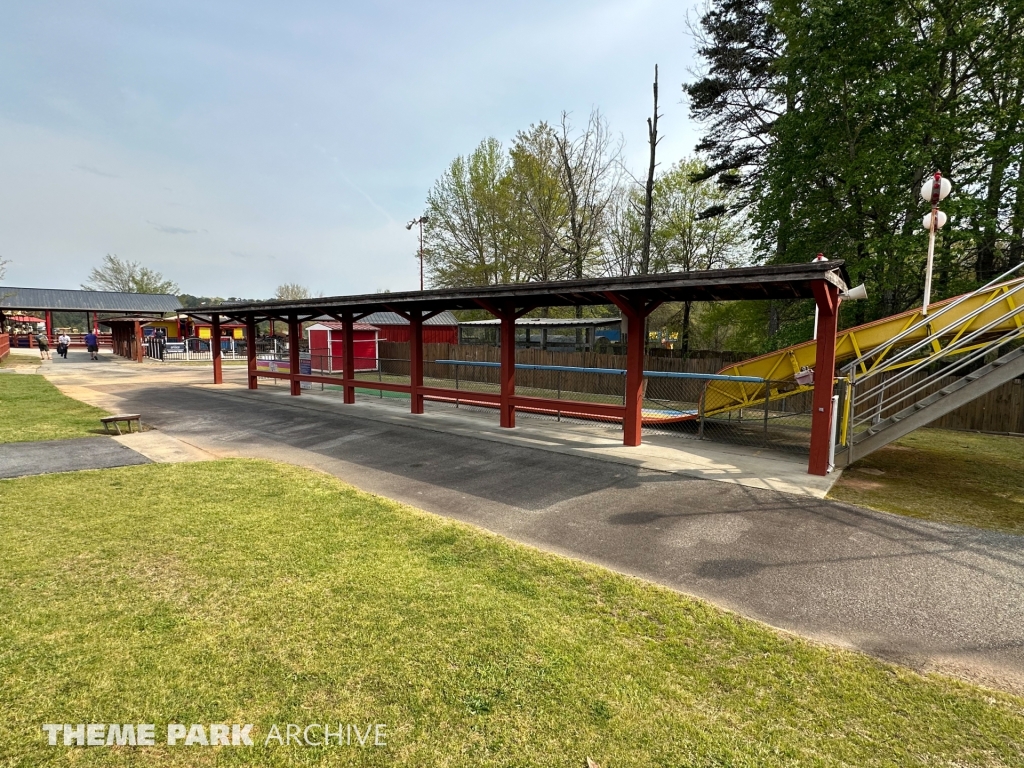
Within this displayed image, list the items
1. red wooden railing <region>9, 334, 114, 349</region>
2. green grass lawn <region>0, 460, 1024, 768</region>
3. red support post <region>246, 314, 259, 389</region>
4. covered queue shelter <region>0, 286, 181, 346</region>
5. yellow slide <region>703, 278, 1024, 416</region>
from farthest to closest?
red wooden railing <region>9, 334, 114, 349</region>, covered queue shelter <region>0, 286, 181, 346</region>, red support post <region>246, 314, 259, 389</region>, yellow slide <region>703, 278, 1024, 416</region>, green grass lawn <region>0, 460, 1024, 768</region>

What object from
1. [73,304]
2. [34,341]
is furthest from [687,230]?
[34,341]

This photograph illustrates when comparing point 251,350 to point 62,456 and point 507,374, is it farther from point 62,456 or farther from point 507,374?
point 507,374

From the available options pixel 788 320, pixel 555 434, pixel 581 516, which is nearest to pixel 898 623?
pixel 581 516

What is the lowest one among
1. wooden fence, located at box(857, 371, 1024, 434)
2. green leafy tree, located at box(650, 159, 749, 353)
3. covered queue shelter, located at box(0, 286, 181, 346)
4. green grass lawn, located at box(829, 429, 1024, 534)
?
green grass lawn, located at box(829, 429, 1024, 534)

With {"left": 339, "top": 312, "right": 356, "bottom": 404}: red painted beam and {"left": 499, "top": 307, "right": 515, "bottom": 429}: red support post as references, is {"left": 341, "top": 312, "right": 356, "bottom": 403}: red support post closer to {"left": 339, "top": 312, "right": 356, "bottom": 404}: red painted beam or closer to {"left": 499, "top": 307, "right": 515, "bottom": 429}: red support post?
{"left": 339, "top": 312, "right": 356, "bottom": 404}: red painted beam

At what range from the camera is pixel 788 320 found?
70.5 ft

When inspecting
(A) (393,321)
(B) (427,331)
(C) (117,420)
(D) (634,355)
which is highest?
(A) (393,321)

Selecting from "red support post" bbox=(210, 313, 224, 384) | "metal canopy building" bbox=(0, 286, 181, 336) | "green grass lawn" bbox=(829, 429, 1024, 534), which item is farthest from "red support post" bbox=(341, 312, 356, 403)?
"metal canopy building" bbox=(0, 286, 181, 336)

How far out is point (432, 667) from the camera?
3020mm

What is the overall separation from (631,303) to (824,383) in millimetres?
3382

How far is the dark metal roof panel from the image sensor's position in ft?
141

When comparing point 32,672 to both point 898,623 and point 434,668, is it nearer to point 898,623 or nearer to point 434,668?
point 434,668

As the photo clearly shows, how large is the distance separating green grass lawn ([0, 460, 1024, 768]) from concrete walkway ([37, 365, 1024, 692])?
0.43 m

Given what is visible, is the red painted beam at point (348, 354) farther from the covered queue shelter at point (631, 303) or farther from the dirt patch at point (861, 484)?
the dirt patch at point (861, 484)
